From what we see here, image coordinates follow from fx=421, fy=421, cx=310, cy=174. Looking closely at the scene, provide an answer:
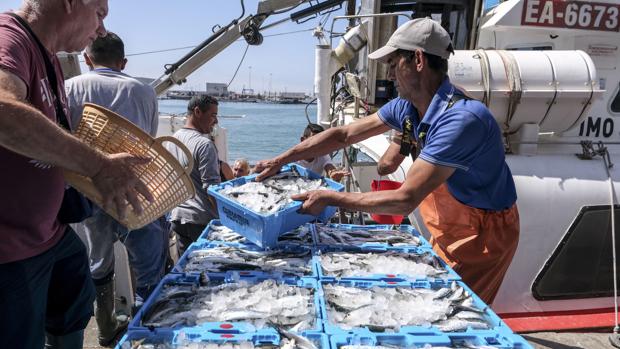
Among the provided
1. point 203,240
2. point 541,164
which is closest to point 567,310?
point 541,164

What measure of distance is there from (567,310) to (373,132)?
3.14 metres

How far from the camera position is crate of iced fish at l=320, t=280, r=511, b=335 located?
176cm

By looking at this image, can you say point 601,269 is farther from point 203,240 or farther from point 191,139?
point 191,139

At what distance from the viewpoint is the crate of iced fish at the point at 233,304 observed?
1.75 metres

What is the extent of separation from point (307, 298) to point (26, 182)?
1.37 metres

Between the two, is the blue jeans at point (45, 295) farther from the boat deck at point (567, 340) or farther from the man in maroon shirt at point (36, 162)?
the boat deck at point (567, 340)

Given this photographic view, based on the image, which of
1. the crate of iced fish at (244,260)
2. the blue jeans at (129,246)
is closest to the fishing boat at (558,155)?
the crate of iced fish at (244,260)

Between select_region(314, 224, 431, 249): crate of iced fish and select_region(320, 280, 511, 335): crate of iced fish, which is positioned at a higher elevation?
select_region(320, 280, 511, 335): crate of iced fish

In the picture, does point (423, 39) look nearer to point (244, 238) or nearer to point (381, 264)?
point (381, 264)

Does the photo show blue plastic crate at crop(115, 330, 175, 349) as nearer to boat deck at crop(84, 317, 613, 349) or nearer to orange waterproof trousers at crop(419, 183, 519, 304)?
orange waterproof trousers at crop(419, 183, 519, 304)

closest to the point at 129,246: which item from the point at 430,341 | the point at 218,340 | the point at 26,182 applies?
the point at 26,182

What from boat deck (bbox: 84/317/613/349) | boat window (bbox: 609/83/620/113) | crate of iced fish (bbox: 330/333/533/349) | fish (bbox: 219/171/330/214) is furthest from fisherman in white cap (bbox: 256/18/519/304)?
boat window (bbox: 609/83/620/113)

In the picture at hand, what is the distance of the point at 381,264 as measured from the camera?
240 cm

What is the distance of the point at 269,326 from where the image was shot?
174cm
